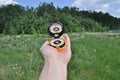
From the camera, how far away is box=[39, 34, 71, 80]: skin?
992mm

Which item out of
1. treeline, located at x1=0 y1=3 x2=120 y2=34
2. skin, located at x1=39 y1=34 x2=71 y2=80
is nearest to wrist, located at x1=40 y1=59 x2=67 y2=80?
skin, located at x1=39 y1=34 x2=71 y2=80

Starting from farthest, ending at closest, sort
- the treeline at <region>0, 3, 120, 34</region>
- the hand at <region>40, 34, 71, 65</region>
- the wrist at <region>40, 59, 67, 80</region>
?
1. the treeline at <region>0, 3, 120, 34</region>
2. the hand at <region>40, 34, 71, 65</region>
3. the wrist at <region>40, 59, 67, 80</region>

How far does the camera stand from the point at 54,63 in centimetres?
106

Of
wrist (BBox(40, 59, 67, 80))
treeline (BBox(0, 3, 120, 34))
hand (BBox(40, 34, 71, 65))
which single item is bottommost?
treeline (BBox(0, 3, 120, 34))

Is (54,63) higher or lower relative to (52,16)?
higher

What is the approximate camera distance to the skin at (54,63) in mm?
992

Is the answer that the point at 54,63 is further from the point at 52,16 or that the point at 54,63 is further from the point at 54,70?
the point at 52,16

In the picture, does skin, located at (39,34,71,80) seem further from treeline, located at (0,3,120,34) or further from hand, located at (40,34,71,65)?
treeline, located at (0,3,120,34)

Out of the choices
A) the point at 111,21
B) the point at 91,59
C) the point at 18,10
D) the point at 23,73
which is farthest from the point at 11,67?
the point at 111,21

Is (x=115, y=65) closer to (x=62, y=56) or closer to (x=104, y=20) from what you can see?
(x=62, y=56)

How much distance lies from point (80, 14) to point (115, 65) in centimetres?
1752

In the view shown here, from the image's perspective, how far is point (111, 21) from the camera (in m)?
23.8

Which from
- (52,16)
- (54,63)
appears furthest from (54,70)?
(52,16)

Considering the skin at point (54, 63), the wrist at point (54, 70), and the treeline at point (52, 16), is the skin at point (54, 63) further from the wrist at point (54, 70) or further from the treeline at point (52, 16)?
the treeline at point (52, 16)
